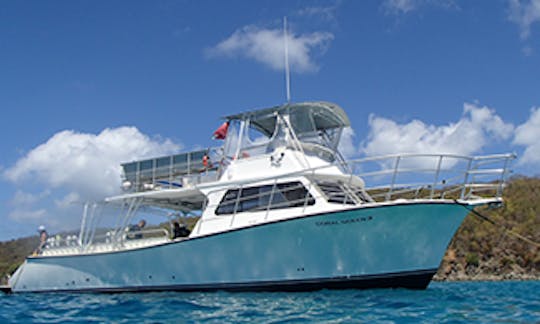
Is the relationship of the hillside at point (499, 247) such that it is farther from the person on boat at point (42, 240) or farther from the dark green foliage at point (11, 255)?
the dark green foliage at point (11, 255)

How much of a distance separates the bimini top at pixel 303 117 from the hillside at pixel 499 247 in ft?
38.1

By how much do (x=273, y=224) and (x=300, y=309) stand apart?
2.79 metres

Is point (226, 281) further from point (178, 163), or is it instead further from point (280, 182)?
point (178, 163)

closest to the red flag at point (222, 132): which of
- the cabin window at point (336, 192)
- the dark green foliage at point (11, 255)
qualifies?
the cabin window at point (336, 192)

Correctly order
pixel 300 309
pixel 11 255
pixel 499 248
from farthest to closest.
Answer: pixel 11 255 < pixel 499 248 < pixel 300 309

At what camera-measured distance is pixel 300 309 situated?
26.2 feet

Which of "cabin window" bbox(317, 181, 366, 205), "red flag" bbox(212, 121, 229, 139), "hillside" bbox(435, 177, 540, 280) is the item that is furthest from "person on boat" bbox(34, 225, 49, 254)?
"hillside" bbox(435, 177, 540, 280)

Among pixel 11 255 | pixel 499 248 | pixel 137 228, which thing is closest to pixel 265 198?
pixel 137 228

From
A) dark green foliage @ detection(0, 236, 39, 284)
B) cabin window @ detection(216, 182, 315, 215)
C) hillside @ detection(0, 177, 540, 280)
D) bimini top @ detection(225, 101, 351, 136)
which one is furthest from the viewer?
dark green foliage @ detection(0, 236, 39, 284)

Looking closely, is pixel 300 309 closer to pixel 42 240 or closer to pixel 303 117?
pixel 303 117

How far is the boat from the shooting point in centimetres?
991

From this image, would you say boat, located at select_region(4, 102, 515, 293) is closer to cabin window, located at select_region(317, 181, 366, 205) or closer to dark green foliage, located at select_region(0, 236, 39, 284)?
cabin window, located at select_region(317, 181, 366, 205)

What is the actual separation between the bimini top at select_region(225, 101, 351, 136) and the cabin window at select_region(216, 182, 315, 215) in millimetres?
2348

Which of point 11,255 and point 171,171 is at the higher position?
point 11,255
